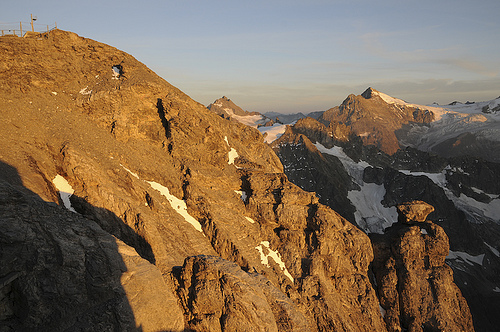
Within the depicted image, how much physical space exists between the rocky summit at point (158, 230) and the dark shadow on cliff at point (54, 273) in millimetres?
59

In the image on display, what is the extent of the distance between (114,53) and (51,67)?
311 inches

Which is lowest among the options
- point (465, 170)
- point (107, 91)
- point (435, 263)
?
point (465, 170)

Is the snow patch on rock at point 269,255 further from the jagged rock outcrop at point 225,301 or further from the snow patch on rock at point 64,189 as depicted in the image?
the snow patch on rock at point 64,189

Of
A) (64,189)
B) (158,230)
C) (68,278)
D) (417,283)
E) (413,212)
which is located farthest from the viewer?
(413,212)

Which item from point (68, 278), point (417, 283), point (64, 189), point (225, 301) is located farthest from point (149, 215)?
point (417, 283)

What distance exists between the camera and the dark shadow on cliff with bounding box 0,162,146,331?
15.5 m

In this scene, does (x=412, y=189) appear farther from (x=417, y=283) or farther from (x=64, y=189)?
(x=64, y=189)

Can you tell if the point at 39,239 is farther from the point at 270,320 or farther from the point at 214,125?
the point at 214,125

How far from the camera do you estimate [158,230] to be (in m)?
31.1

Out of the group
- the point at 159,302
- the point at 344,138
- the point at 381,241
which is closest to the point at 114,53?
the point at 159,302

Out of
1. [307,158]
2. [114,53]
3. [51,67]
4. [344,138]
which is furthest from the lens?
[344,138]

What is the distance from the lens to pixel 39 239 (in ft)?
55.3

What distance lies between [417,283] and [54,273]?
3938cm

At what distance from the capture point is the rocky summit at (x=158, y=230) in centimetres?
1698
